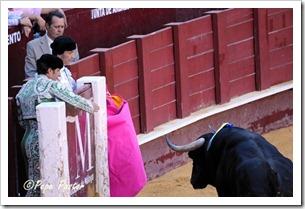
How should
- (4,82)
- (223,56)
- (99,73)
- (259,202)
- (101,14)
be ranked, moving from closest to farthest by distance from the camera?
(259,202) → (4,82) → (99,73) → (101,14) → (223,56)

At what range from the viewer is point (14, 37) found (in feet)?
25.5

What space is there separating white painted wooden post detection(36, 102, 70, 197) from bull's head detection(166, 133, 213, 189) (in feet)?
1.80

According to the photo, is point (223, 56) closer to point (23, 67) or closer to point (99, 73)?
point (99, 73)

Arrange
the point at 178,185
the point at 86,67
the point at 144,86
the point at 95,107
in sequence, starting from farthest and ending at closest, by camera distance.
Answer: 1. the point at 144,86
2. the point at 178,185
3. the point at 86,67
4. the point at 95,107

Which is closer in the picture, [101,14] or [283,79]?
[101,14]

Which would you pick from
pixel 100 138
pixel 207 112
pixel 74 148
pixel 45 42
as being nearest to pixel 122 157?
pixel 100 138

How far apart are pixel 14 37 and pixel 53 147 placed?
3.06 feet

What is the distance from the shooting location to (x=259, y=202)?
22.1ft

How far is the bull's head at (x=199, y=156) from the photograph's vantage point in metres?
7.35

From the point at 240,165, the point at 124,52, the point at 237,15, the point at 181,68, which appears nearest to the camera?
the point at 240,165

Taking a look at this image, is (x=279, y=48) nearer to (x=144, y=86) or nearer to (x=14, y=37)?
(x=144, y=86)

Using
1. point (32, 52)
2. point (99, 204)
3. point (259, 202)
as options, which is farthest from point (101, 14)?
point (259, 202)

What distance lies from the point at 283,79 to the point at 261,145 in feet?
11.3

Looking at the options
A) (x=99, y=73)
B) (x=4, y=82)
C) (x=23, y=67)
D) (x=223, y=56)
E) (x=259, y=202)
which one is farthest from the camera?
(x=223, y=56)
